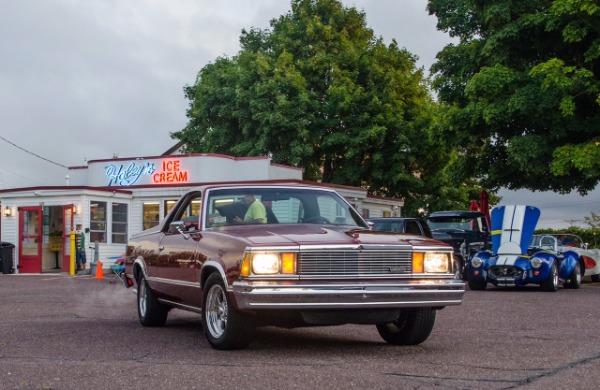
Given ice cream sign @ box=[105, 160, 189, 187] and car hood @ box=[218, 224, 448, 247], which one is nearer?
car hood @ box=[218, 224, 448, 247]

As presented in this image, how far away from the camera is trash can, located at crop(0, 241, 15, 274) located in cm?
2983

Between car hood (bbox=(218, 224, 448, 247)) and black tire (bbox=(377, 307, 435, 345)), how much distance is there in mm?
688

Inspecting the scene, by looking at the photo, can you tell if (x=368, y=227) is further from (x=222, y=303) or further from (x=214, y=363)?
(x=214, y=363)

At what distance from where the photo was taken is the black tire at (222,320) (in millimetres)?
7855

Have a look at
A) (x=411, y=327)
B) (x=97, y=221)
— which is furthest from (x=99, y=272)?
(x=411, y=327)

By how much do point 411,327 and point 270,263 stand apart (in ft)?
5.59

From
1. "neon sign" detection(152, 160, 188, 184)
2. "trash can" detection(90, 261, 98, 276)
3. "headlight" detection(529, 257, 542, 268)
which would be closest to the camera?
"headlight" detection(529, 257, 542, 268)

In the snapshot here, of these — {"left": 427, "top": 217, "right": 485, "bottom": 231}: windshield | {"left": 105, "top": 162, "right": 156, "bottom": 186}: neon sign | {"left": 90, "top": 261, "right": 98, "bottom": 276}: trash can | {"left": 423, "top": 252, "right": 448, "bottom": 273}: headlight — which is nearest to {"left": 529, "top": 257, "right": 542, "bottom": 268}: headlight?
{"left": 427, "top": 217, "right": 485, "bottom": 231}: windshield

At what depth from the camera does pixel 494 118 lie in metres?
24.9

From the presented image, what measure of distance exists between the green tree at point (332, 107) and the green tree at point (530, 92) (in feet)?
34.6

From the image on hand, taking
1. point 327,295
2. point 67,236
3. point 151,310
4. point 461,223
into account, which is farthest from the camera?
point 67,236

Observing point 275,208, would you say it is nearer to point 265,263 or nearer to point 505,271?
point 265,263

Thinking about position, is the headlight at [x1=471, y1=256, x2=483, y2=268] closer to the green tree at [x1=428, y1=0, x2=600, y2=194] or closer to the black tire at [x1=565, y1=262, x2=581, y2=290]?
the black tire at [x1=565, y1=262, x2=581, y2=290]

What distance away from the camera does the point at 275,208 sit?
929 cm
